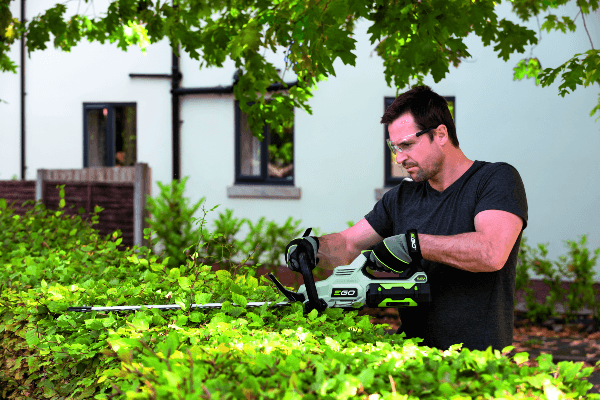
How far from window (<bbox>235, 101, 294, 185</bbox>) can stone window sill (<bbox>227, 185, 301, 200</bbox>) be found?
0.70ft

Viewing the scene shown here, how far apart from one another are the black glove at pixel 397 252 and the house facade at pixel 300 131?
657 centimetres

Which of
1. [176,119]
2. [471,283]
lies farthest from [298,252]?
[176,119]

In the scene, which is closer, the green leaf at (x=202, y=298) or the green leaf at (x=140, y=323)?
the green leaf at (x=140, y=323)

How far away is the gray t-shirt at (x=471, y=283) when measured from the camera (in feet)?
8.91

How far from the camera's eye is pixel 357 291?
256 cm

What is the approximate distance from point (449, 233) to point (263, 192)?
7796 millimetres

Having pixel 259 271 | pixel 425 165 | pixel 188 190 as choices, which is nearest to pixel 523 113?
pixel 259 271

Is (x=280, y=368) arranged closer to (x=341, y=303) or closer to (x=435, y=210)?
(x=341, y=303)

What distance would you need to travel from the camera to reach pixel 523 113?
9586 mm

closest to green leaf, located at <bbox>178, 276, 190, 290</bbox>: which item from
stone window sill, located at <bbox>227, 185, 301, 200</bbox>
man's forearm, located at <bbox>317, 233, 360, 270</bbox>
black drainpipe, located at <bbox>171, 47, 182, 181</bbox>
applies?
man's forearm, located at <bbox>317, 233, 360, 270</bbox>

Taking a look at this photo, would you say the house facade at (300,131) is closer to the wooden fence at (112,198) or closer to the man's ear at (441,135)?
the wooden fence at (112,198)

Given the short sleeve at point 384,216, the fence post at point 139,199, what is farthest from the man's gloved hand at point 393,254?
the fence post at point 139,199

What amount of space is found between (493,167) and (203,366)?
1803 mm

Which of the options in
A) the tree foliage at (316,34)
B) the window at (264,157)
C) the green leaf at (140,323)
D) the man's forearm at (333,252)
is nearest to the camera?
the green leaf at (140,323)
